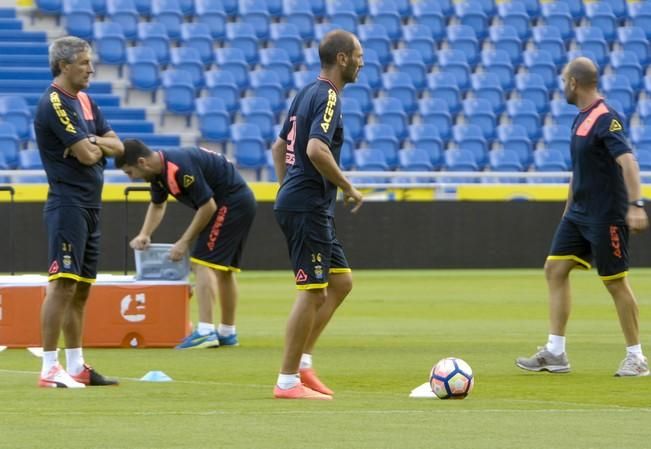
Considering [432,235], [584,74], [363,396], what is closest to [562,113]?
[432,235]

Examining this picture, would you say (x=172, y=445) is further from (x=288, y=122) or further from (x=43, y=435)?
(x=288, y=122)

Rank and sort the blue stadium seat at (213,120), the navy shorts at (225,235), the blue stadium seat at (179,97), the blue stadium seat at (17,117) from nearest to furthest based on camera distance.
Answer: the navy shorts at (225,235)
the blue stadium seat at (17,117)
the blue stadium seat at (213,120)
the blue stadium seat at (179,97)

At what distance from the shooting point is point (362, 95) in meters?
29.3

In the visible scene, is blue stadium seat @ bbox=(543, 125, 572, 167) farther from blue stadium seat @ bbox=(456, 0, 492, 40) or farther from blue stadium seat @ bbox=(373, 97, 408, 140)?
blue stadium seat @ bbox=(456, 0, 492, 40)

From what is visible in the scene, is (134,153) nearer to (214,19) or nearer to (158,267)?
(158,267)

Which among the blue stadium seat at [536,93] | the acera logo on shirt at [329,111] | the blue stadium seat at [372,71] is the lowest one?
the blue stadium seat at [536,93]

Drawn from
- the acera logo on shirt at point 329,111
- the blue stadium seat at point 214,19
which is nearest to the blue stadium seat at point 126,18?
the blue stadium seat at point 214,19

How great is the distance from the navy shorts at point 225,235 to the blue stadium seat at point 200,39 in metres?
16.4

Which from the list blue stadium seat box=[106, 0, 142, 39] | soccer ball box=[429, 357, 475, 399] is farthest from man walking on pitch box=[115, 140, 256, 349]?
blue stadium seat box=[106, 0, 142, 39]

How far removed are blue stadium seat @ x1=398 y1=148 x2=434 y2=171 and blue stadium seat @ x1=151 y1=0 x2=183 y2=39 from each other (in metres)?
4.96

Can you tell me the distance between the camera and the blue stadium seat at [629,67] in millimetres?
31891

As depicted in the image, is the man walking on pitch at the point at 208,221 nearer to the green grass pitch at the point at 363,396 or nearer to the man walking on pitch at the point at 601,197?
the green grass pitch at the point at 363,396

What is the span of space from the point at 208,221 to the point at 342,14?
1835cm

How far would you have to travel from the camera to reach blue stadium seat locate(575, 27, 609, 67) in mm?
32031
